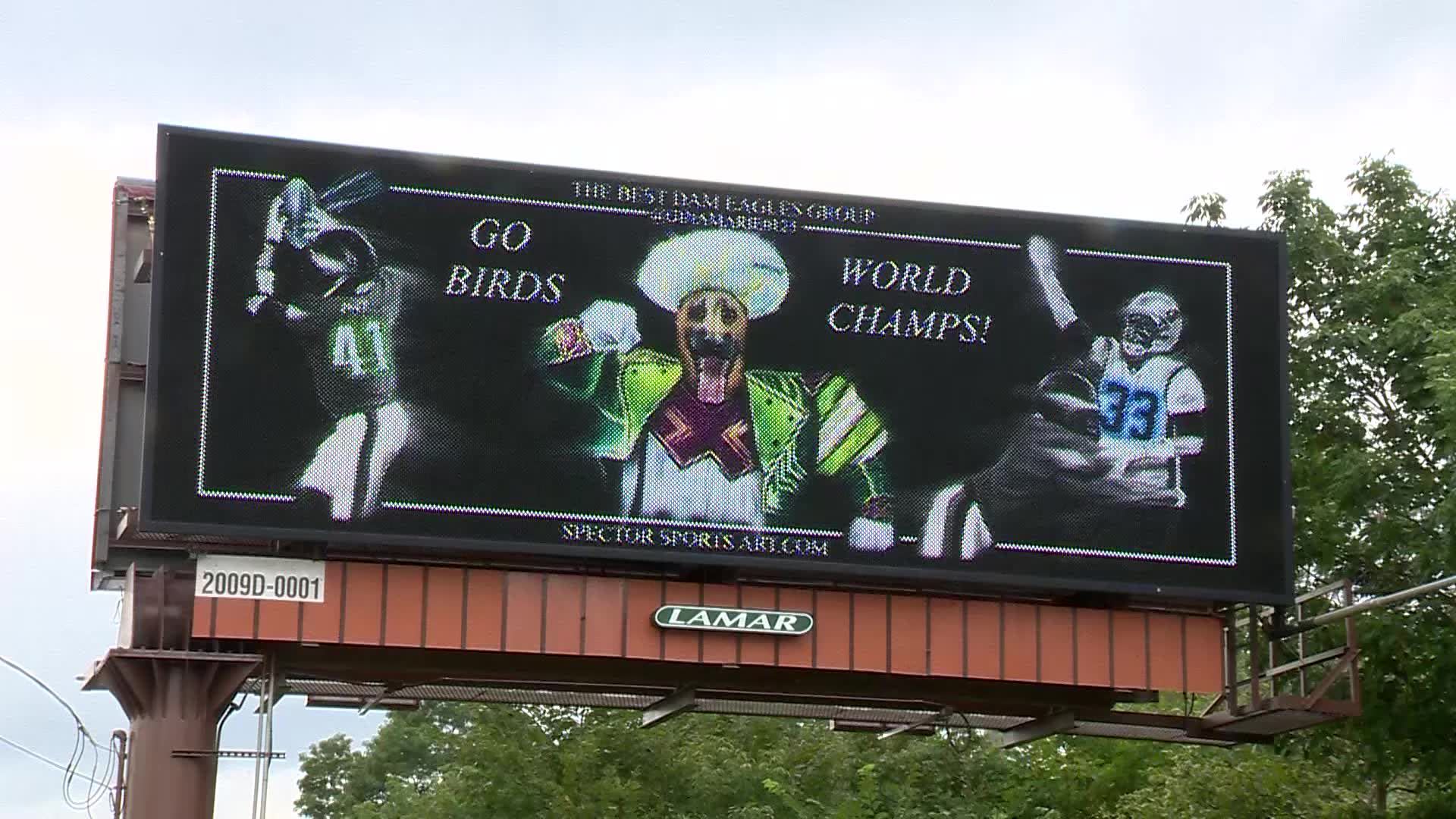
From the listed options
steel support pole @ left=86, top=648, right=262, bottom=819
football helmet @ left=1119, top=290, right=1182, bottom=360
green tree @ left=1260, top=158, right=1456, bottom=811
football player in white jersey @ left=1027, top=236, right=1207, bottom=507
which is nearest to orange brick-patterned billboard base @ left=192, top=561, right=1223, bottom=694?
steel support pole @ left=86, top=648, right=262, bottom=819

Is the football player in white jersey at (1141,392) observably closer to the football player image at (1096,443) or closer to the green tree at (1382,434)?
the football player image at (1096,443)

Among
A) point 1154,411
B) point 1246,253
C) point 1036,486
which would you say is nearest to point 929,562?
point 1036,486

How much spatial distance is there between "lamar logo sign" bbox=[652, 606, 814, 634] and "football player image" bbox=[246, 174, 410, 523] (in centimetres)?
273

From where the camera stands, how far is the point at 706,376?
2050cm

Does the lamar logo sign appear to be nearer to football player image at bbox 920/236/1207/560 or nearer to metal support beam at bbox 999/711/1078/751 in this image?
football player image at bbox 920/236/1207/560

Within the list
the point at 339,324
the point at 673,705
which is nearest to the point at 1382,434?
the point at 673,705

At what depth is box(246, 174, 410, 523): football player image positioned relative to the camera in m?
19.5

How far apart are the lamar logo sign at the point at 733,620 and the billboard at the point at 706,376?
17.2 inches

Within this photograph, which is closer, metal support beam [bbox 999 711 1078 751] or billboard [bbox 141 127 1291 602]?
billboard [bbox 141 127 1291 602]

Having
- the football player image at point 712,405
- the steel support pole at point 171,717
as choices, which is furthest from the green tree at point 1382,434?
the steel support pole at point 171,717

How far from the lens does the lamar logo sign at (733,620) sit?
794 inches

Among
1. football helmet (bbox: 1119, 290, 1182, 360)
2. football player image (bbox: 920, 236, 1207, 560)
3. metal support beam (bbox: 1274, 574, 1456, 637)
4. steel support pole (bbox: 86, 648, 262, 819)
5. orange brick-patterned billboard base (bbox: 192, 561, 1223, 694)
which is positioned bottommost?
steel support pole (bbox: 86, 648, 262, 819)

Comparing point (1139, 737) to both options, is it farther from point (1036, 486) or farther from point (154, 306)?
point (154, 306)

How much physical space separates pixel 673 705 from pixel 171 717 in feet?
15.7
